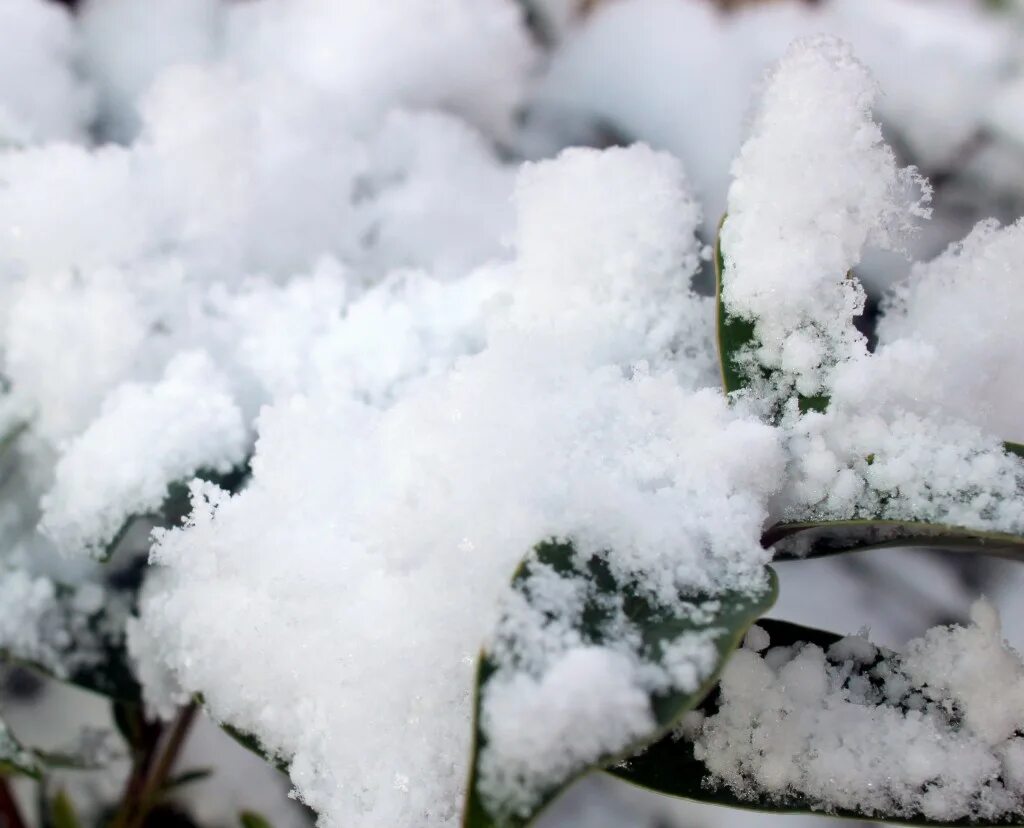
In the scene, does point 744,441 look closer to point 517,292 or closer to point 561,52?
point 517,292

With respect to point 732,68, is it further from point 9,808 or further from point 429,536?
point 9,808

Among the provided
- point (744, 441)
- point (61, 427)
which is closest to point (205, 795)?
point (61, 427)

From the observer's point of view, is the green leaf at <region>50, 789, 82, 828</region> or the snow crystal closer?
the snow crystal

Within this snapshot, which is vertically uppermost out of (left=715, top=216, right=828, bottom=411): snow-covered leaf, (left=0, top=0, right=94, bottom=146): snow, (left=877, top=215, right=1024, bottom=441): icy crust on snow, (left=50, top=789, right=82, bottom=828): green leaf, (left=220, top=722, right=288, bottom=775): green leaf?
(left=0, top=0, right=94, bottom=146): snow

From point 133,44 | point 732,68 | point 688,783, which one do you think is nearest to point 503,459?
point 688,783

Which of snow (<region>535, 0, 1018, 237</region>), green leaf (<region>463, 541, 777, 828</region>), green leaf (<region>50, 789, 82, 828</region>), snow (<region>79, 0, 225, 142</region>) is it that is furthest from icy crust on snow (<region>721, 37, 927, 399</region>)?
green leaf (<region>50, 789, 82, 828</region>)

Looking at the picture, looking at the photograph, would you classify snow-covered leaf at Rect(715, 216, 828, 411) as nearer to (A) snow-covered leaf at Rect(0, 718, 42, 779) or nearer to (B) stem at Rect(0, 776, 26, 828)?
(A) snow-covered leaf at Rect(0, 718, 42, 779)
